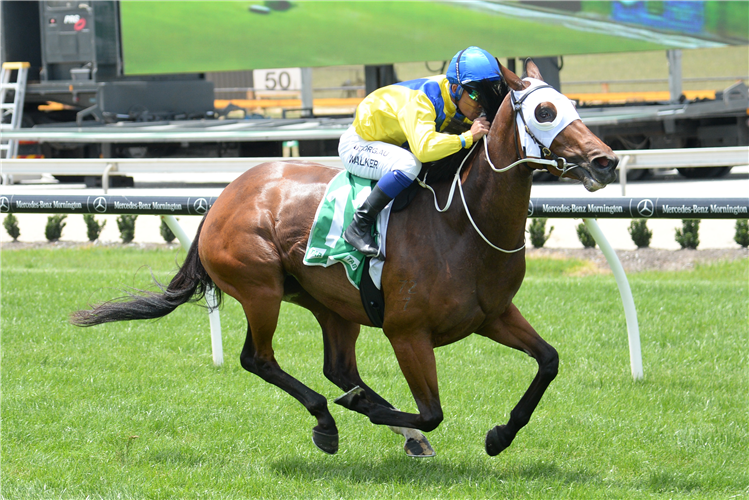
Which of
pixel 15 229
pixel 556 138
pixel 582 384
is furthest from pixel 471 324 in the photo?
pixel 15 229

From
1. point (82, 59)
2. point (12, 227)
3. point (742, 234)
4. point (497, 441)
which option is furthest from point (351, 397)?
point (82, 59)

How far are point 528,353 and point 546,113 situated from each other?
3.63 feet

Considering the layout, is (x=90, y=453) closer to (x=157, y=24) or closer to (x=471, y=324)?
(x=471, y=324)

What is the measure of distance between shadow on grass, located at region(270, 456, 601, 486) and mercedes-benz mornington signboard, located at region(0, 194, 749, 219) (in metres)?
1.30

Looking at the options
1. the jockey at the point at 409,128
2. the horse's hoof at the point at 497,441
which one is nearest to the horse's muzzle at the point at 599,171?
the jockey at the point at 409,128

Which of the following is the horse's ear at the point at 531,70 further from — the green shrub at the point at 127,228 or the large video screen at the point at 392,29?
the large video screen at the point at 392,29

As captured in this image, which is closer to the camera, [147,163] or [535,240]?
[535,240]

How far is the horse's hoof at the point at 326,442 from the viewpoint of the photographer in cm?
397

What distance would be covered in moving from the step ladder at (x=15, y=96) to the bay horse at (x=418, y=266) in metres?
14.4

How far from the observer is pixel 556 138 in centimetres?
324

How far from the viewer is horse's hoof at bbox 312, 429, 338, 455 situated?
13.0 feet

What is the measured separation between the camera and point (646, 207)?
14.3 feet

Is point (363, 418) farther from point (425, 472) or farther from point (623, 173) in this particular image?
point (623, 173)

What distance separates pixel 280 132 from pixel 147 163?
324 centimetres
